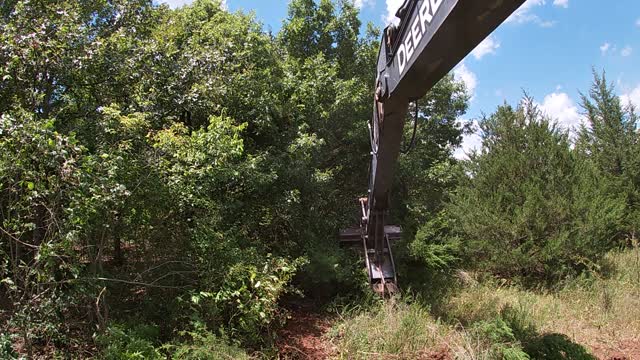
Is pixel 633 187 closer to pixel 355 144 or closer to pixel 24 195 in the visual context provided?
pixel 355 144

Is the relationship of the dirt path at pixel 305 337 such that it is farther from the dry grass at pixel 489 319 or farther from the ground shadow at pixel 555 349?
the ground shadow at pixel 555 349

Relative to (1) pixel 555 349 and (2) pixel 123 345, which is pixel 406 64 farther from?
(2) pixel 123 345

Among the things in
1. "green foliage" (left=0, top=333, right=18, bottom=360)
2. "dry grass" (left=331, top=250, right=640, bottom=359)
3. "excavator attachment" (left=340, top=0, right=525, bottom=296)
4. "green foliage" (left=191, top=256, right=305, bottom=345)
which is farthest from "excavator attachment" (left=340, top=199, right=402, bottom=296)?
"green foliage" (left=0, top=333, right=18, bottom=360)

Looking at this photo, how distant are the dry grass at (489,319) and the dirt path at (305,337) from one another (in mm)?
255

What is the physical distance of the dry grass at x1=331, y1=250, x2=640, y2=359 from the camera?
20.6 ft

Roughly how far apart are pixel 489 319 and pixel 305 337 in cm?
283

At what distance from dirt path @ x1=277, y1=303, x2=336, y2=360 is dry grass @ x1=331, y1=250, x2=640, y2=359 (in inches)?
10.0

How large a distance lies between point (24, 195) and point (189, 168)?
6.63 ft

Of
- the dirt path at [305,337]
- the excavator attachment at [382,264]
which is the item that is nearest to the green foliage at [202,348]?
the dirt path at [305,337]

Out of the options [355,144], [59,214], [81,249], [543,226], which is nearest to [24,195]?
[59,214]

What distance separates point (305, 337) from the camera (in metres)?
7.37

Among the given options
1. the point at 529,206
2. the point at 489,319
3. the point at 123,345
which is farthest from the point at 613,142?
the point at 123,345

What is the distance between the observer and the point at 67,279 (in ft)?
17.9

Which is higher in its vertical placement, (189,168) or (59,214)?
(189,168)
